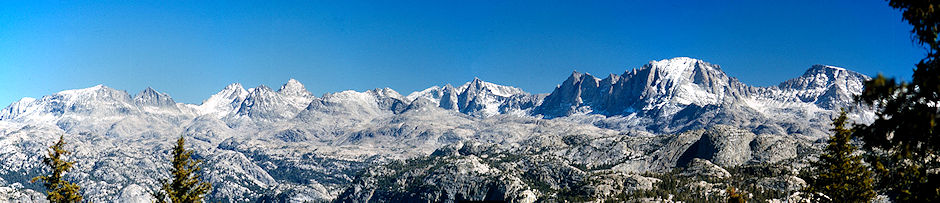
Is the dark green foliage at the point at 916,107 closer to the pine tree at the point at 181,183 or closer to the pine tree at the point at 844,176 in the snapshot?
the pine tree at the point at 844,176

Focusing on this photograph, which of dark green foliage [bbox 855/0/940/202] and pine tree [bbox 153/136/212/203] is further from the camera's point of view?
pine tree [bbox 153/136/212/203]

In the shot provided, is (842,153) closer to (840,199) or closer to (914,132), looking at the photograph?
(840,199)

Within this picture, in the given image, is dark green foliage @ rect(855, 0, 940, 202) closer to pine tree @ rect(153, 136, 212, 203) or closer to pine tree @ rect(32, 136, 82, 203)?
pine tree @ rect(153, 136, 212, 203)

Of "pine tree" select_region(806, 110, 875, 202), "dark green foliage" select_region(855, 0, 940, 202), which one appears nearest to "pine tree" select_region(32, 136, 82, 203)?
"dark green foliage" select_region(855, 0, 940, 202)

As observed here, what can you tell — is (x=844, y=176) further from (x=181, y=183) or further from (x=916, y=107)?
(x=181, y=183)

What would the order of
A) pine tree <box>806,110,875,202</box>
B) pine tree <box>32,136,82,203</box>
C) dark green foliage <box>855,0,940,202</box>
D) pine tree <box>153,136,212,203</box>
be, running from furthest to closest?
pine tree <box>153,136,212,203</box> < pine tree <box>32,136,82,203</box> < pine tree <box>806,110,875,202</box> < dark green foliage <box>855,0,940,202</box>

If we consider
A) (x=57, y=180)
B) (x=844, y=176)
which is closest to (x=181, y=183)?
(x=57, y=180)

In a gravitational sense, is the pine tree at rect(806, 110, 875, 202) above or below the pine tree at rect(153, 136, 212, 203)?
below

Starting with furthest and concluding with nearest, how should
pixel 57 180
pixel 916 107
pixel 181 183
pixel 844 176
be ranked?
pixel 181 183 < pixel 57 180 < pixel 844 176 < pixel 916 107

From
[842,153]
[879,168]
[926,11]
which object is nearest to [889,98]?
[926,11]

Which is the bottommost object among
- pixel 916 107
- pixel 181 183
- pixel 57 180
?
pixel 916 107

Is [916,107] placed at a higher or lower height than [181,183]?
lower

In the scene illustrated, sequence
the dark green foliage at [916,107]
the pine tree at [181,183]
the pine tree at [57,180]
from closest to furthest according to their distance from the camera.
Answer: the dark green foliage at [916,107], the pine tree at [57,180], the pine tree at [181,183]

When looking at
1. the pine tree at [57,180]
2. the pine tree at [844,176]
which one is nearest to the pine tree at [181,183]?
the pine tree at [57,180]
